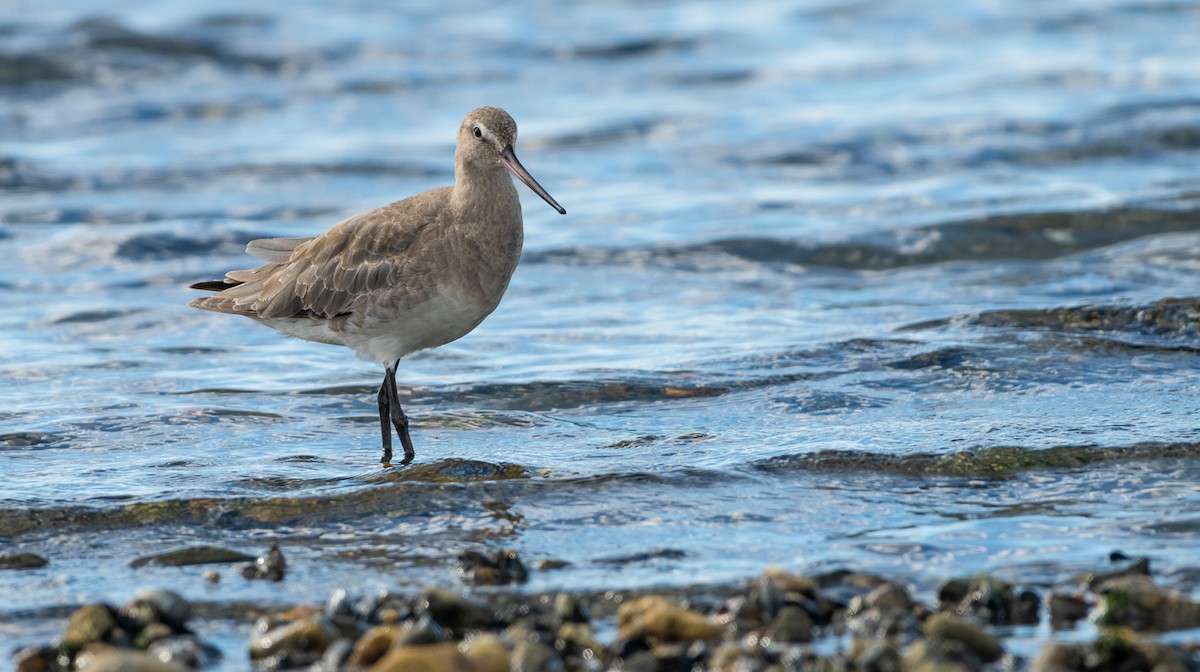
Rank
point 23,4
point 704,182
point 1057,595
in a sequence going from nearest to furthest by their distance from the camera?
point 1057,595 < point 704,182 < point 23,4

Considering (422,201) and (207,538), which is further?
(422,201)

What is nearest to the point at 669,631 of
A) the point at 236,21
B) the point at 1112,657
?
the point at 1112,657

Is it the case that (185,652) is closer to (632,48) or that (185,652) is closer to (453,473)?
(453,473)

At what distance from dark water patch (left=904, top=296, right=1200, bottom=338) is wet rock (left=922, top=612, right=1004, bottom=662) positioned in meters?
5.54

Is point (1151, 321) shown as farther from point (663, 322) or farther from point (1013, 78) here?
point (1013, 78)

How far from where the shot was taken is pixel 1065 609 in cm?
572

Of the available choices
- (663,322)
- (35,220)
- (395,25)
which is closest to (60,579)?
(663,322)

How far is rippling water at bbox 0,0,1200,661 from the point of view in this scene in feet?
22.9

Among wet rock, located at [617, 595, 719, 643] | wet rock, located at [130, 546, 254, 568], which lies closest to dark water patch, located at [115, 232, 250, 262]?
wet rock, located at [130, 546, 254, 568]

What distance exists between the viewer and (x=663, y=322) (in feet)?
38.4

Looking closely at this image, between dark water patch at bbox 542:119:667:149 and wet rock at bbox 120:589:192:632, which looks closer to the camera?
wet rock at bbox 120:589:192:632

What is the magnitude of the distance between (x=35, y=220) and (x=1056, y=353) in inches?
411

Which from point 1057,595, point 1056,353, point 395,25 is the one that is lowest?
point 1057,595

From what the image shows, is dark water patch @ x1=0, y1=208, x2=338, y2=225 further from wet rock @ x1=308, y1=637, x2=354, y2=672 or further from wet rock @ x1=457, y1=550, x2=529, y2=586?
wet rock @ x1=308, y1=637, x2=354, y2=672
